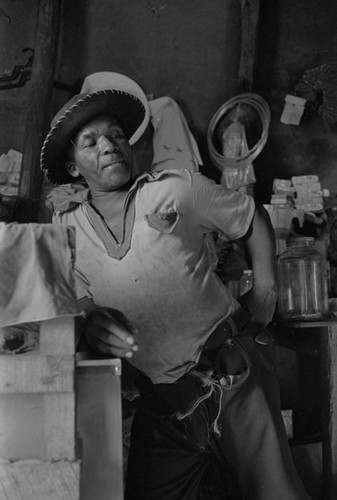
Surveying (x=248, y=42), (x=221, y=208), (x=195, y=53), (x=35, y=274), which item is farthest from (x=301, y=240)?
(x=35, y=274)

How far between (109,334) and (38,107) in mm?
3041

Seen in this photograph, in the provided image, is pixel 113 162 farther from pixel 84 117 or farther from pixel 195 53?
pixel 195 53

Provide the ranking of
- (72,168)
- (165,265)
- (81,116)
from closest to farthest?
1. (165,265)
2. (81,116)
3. (72,168)

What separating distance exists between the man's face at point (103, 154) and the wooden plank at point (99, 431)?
1.22m

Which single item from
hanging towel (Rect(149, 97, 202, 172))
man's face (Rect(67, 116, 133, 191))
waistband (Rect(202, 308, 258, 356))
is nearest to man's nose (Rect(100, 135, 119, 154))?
man's face (Rect(67, 116, 133, 191))

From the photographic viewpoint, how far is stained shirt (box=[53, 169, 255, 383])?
2.38 meters

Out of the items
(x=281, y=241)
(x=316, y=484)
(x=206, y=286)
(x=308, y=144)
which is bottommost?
(x=316, y=484)

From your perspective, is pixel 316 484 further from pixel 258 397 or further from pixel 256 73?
pixel 256 73

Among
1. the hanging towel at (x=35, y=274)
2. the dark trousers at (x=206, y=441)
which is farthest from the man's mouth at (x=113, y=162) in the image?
the hanging towel at (x=35, y=274)

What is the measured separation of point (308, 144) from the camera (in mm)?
4781

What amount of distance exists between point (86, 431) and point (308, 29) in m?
4.37

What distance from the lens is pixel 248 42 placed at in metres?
4.75

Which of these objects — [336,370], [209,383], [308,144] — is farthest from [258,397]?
[308,144]

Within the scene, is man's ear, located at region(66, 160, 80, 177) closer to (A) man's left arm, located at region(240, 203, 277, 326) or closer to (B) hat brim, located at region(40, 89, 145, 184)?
(B) hat brim, located at region(40, 89, 145, 184)
